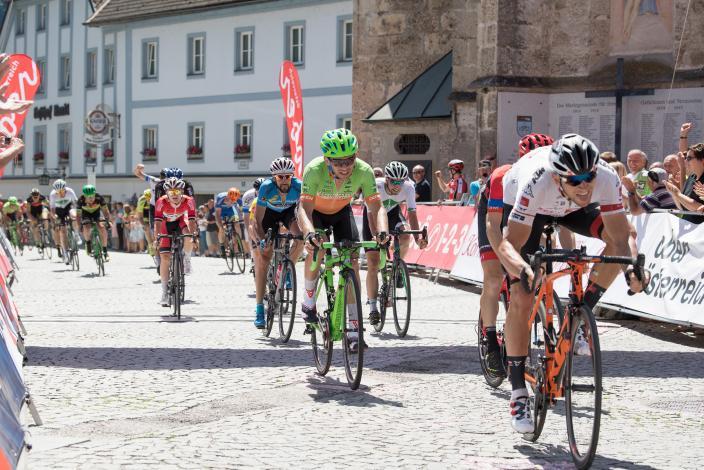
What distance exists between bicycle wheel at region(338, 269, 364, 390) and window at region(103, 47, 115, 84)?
157ft

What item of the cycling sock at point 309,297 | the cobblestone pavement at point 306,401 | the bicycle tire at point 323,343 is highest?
the cycling sock at point 309,297

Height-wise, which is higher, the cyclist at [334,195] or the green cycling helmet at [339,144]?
the green cycling helmet at [339,144]

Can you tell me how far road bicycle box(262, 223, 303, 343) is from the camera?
1178cm

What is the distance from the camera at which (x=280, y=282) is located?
12.0m

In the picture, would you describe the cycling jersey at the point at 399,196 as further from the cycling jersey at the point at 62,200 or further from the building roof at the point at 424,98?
the building roof at the point at 424,98

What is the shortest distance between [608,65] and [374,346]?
1525 cm

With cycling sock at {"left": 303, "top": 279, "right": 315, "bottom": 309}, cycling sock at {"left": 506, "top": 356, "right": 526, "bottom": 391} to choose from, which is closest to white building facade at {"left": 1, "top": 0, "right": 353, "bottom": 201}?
cycling sock at {"left": 303, "top": 279, "right": 315, "bottom": 309}

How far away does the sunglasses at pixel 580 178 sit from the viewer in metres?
6.18

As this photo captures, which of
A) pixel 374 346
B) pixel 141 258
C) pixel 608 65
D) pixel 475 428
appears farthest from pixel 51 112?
pixel 475 428

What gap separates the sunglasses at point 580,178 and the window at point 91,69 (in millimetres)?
52043

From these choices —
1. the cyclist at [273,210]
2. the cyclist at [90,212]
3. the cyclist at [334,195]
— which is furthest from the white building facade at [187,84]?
the cyclist at [334,195]

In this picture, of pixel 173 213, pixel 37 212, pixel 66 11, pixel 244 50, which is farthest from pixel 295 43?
pixel 173 213

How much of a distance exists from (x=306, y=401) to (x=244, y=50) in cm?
4129

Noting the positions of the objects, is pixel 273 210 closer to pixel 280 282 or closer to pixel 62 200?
pixel 280 282
